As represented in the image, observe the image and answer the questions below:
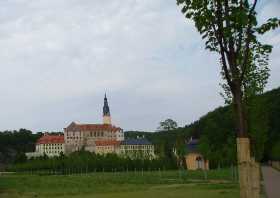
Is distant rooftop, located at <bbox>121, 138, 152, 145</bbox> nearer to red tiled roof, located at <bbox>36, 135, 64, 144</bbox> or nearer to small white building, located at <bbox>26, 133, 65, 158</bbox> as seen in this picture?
→ small white building, located at <bbox>26, 133, 65, 158</bbox>

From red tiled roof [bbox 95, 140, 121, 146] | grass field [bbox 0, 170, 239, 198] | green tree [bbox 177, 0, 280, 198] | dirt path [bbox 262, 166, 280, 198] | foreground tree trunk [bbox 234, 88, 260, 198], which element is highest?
red tiled roof [bbox 95, 140, 121, 146]

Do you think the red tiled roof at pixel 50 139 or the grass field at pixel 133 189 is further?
the red tiled roof at pixel 50 139

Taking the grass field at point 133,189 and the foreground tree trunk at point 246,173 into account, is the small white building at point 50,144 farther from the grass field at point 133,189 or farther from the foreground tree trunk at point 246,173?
the foreground tree trunk at point 246,173

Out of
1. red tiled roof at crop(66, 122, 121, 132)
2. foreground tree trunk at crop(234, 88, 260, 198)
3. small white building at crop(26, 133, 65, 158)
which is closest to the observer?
foreground tree trunk at crop(234, 88, 260, 198)

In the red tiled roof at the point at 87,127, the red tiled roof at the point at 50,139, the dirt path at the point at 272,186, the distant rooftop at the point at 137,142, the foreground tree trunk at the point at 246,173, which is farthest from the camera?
the red tiled roof at the point at 87,127

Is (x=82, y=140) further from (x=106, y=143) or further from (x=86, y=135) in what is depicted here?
(x=106, y=143)

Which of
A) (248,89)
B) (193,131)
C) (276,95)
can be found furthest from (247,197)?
(193,131)

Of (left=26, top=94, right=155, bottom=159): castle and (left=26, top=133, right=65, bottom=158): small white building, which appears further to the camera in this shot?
(left=26, top=133, right=65, bottom=158): small white building

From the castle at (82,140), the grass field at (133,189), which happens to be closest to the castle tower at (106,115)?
the castle at (82,140)

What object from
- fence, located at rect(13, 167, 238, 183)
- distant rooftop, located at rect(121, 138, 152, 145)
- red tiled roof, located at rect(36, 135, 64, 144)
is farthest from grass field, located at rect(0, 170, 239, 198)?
red tiled roof, located at rect(36, 135, 64, 144)

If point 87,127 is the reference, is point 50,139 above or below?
below

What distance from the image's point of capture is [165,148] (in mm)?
111000

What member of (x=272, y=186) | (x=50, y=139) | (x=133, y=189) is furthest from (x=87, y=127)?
(x=272, y=186)

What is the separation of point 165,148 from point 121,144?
66.4 m
